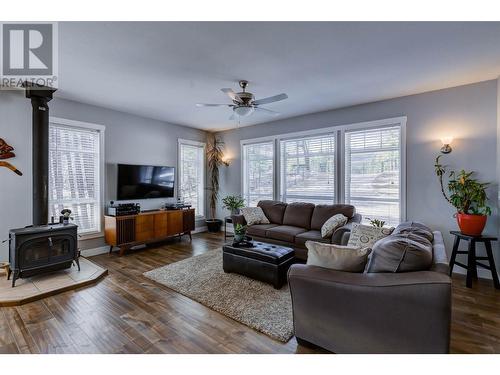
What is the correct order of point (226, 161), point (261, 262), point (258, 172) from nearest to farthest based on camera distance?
1. point (261, 262)
2. point (258, 172)
3. point (226, 161)

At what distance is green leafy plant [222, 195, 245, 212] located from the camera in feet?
19.1

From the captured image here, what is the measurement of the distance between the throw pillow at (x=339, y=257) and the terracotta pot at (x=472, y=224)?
2.29m

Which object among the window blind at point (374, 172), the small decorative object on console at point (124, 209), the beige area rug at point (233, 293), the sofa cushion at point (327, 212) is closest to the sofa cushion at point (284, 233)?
the sofa cushion at point (327, 212)

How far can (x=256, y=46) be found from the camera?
8.13ft

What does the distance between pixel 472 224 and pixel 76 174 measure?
20.1ft

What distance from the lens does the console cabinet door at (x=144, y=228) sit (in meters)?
4.58

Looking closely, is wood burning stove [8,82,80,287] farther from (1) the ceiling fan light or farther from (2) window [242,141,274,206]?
(2) window [242,141,274,206]

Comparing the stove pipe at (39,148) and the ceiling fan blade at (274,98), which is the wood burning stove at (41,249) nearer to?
the stove pipe at (39,148)

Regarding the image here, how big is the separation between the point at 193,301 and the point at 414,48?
11.9 feet

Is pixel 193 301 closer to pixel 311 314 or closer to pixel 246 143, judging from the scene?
pixel 311 314

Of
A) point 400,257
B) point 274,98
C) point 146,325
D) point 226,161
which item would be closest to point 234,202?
point 226,161

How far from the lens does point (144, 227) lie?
15.4 ft

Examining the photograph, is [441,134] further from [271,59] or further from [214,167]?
[214,167]
